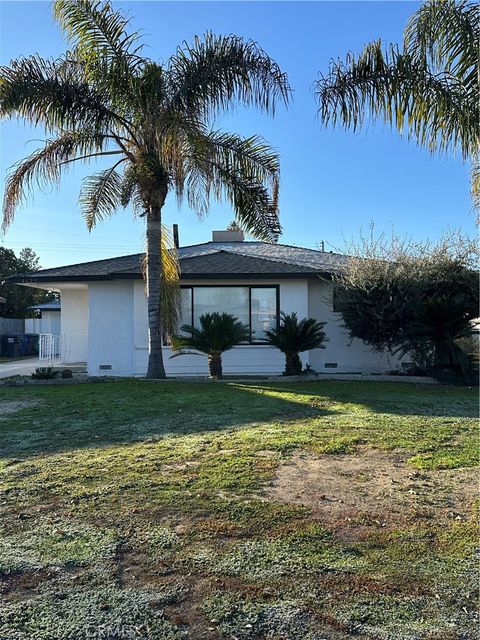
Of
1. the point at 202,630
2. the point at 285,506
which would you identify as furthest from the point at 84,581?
the point at 285,506

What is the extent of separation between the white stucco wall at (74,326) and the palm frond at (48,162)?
25.0 feet

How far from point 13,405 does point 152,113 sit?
6.05 m

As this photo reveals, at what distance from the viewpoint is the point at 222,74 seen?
32.8 ft

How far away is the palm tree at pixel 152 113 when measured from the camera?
992 cm

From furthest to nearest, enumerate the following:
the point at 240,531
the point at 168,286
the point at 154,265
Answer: the point at 168,286, the point at 154,265, the point at 240,531

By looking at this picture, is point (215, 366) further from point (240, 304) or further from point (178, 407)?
point (178, 407)

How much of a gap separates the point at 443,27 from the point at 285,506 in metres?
6.81

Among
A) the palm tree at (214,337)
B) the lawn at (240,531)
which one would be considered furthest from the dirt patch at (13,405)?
the palm tree at (214,337)

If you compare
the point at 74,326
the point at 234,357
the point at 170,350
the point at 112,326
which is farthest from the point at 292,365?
the point at 74,326

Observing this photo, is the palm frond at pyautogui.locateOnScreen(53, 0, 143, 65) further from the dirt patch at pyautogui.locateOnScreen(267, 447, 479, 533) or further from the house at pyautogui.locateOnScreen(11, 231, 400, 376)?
the dirt patch at pyautogui.locateOnScreen(267, 447, 479, 533)

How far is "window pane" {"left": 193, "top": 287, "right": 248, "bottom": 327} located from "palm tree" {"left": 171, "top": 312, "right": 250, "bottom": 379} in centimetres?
172

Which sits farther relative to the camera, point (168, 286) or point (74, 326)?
point (74, 326)

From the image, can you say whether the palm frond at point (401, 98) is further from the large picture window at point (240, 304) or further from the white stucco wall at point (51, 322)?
the white stucco wall at point (51, 322)

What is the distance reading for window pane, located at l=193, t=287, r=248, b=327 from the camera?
13.9 metres
